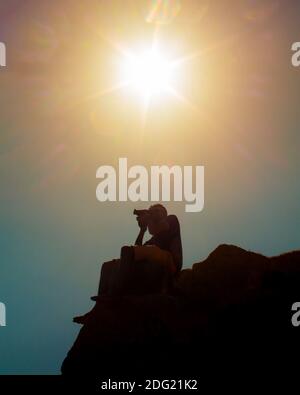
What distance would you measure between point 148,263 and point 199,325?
45.2 inches

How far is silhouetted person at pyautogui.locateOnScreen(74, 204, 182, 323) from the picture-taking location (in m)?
10.7

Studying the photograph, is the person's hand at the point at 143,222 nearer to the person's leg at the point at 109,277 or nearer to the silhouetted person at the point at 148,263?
the silhouetted person at the point at 148,263

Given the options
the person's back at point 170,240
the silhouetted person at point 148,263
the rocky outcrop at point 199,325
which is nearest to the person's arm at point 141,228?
the silhouetted person at point 148,263

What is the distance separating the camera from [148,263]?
424 inches

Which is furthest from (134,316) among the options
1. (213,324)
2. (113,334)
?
(213,324)

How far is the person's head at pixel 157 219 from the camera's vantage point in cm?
1110

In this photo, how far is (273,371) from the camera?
1059 centimetres

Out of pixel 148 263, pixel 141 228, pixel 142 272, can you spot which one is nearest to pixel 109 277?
pixel 142 272

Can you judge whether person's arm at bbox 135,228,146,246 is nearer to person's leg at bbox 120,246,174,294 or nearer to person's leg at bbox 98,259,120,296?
person's leg at bbox 120,246,174,294
